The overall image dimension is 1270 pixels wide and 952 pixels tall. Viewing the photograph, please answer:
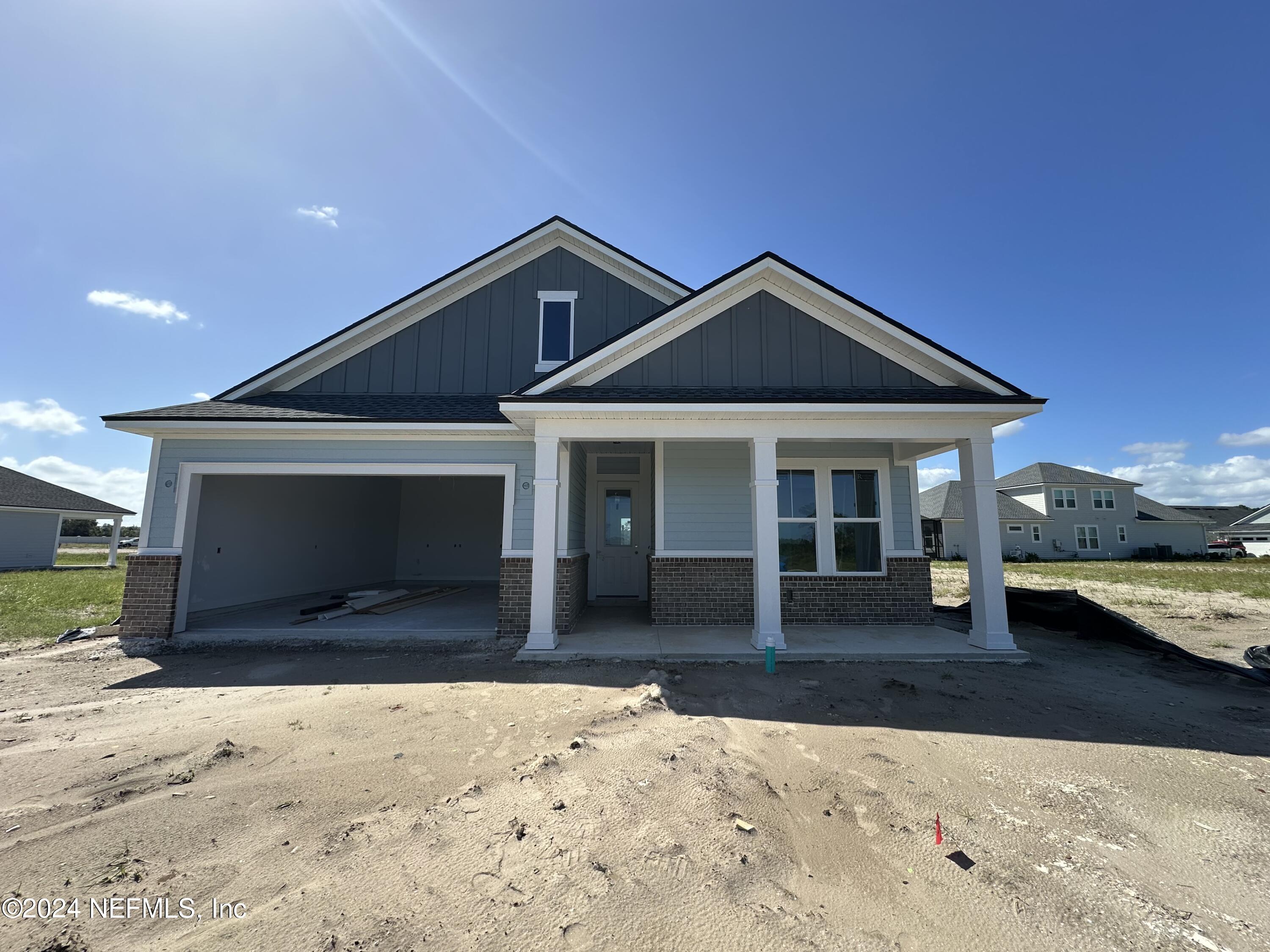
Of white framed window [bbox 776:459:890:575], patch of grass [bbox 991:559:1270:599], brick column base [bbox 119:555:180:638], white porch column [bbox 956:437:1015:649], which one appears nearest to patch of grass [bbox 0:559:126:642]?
brick column base [bbox 119:555:180:638]

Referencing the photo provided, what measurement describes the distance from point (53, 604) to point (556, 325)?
11557mm

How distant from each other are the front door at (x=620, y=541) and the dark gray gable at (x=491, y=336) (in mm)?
2990

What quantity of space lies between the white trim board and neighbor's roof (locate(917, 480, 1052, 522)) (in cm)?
3057

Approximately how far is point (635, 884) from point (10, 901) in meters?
2.84

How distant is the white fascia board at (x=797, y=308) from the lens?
23.4ft

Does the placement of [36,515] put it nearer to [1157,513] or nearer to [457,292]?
[457,292]

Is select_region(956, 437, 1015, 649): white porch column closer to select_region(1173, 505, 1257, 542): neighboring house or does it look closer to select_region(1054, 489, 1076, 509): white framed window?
select_region(1054, 489, 1076, 509): white framed window

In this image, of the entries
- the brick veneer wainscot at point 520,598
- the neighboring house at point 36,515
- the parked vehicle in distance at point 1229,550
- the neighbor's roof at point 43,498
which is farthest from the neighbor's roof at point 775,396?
the parked vehicle in distance at point 1229,550

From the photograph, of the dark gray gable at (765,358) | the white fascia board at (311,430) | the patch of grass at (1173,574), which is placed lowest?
the patch of grass at (1173,574)

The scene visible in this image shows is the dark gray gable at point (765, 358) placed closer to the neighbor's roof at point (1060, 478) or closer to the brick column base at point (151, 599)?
the brick column base at point (151, 599)

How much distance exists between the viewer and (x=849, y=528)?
8656 millimetres

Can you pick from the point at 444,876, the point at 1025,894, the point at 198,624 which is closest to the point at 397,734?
the point at 444,876

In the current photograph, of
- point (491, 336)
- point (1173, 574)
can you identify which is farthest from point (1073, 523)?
point (491, 336)

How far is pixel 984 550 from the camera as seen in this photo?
22.2 feet
